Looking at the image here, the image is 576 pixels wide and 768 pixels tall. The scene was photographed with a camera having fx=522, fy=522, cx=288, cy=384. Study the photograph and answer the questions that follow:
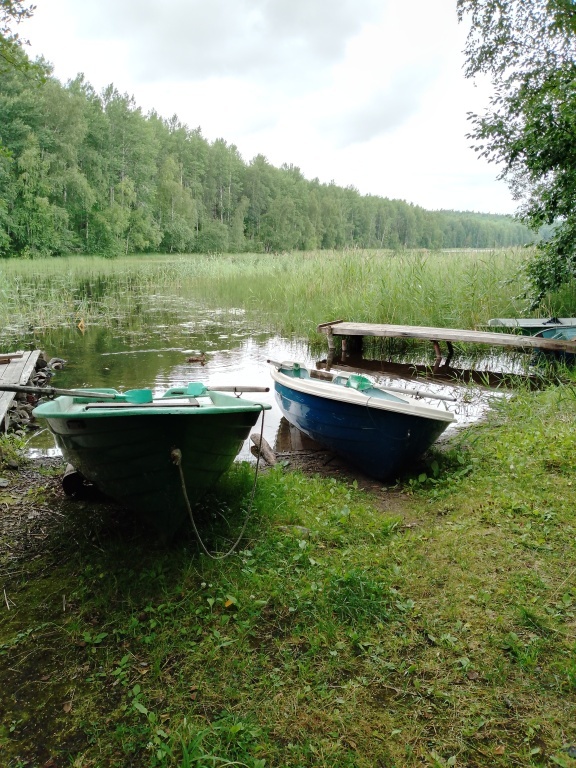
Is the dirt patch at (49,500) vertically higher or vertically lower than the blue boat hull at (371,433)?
lower

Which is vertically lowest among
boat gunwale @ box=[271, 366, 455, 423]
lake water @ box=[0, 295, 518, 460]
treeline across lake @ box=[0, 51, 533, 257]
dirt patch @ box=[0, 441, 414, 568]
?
Answer: dirt patch @ box=[0, 441, 414, 568]

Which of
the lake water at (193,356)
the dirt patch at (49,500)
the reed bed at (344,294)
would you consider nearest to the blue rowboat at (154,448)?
the dirt patch at (49,500)

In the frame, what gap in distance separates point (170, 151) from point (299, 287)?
180 ft

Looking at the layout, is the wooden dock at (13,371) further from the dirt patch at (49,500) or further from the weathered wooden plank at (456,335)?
the weathered wooden plank at (456,335)

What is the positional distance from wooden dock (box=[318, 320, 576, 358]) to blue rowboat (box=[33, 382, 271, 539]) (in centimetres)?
573

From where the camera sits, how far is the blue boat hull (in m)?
4.59

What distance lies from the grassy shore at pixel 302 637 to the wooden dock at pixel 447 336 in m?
4.26

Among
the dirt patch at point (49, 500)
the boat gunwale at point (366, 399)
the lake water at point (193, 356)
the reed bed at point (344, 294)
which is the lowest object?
the dirt patch at point (49, 500)

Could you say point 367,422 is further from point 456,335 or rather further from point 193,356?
point 193,356

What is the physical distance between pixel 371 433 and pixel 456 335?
179 inches

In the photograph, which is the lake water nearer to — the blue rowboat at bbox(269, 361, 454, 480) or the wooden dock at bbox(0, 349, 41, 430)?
the wooden dock at bbox(0, 349, 41, 430)

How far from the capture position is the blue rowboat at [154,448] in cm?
299

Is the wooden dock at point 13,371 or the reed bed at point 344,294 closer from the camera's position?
the wooden dock at point 13,371

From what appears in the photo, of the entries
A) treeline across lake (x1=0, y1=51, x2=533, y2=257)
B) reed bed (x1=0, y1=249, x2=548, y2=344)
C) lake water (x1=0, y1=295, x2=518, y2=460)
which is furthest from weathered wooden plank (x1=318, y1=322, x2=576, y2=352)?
treeline across lake (x1=0, y1=51, x2=533, y2=257)
